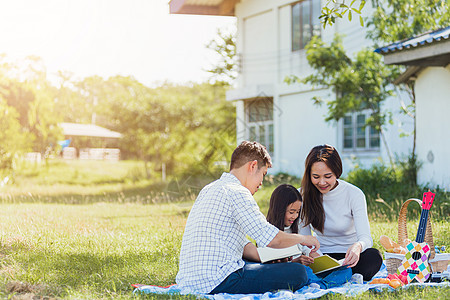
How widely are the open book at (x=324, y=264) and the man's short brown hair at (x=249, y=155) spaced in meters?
0.99

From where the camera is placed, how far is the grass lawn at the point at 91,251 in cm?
501

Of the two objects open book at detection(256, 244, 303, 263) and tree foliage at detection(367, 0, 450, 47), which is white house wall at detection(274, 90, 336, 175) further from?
open book at detection(256, 244, 303, 263)

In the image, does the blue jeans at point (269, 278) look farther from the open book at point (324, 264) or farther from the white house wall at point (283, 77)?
the white house wall at point (283, 77)

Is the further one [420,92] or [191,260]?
[420,92]

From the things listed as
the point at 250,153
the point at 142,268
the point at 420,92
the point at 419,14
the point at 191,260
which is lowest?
the point at 142,268

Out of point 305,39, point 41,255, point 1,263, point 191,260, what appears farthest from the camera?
point 305,39

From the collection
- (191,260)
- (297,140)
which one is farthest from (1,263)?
(297,140)

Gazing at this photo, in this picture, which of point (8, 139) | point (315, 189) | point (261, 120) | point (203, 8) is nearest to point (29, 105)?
point (8, 139)

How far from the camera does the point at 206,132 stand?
1420 inches

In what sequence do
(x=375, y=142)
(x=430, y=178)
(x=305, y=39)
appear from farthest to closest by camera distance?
(x=305, y=39) < (x=375, y=142) < (x=430, y=178)

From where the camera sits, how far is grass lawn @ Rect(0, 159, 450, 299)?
501 centimetres

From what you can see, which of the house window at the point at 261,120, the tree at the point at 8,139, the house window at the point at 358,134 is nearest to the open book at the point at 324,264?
the house window at the point at 358,134

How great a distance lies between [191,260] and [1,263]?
246 centimetres

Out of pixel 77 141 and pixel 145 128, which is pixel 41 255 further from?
pixel 77 141
